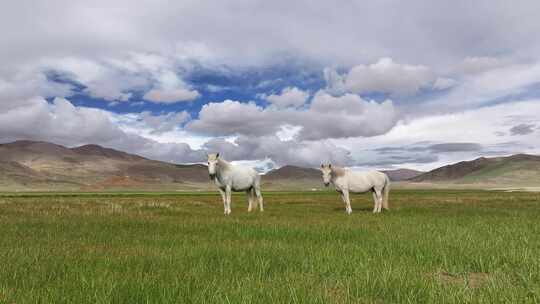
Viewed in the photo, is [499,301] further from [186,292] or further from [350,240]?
[350,240]

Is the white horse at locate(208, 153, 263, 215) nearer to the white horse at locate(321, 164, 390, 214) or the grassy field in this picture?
the white horse at locate(321, 164, 390, 214)

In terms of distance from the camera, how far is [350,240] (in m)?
9.76

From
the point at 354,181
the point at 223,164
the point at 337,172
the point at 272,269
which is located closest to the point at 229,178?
the point at 223,164

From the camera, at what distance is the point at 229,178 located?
21.0m

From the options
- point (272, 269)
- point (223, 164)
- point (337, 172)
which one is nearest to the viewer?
point (272, 269)

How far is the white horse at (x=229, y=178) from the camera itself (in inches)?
770

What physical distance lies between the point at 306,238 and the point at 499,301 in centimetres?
587

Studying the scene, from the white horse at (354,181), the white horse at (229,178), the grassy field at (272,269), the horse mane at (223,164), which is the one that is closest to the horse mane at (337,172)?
the white horse at (354,181)

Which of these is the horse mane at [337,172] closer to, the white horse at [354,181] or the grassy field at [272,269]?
the white horse at [354,181]

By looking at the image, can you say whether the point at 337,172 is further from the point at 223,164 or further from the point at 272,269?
the point at 272,269

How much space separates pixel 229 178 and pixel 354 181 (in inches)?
278

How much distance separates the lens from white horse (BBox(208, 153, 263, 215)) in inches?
770

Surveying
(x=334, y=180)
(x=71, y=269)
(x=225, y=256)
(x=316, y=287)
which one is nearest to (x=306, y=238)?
(x=225, y=256)

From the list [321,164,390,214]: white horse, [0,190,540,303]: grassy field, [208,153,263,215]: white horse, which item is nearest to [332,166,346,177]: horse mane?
[321,164,390,214]: white horse
